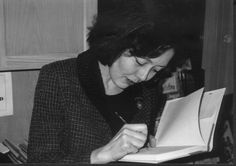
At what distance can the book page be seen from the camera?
49 centimetres

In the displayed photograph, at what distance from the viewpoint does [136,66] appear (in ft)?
1.99

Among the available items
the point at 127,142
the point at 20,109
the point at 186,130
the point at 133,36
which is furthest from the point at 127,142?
the point at 20,109

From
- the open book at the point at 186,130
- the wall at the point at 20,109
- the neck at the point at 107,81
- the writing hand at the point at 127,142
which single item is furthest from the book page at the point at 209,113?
the wall at the point at 20,109

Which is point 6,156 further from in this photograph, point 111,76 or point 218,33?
point 218,33

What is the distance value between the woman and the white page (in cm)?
5

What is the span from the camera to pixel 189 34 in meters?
0.69

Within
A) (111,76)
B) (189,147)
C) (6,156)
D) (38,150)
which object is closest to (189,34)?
(111,76)

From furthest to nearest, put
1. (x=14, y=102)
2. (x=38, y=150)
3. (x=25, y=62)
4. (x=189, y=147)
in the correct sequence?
(x=14, y=102) → (x=25, y=62) → (x=38, y=150) → (x=189, y=147)

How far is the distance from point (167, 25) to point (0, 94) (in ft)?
1.89

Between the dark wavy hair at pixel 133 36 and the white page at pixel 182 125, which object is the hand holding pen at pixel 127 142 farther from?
the dark wavy hair at pixel 133 36

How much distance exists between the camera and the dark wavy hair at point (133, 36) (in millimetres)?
583

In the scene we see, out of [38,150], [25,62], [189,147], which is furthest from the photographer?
[25,62]

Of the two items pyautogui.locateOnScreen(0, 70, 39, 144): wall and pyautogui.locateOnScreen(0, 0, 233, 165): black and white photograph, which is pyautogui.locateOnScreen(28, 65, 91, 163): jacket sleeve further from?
pyautogui.locateOnScreen(0, 70, 39, 144): wall

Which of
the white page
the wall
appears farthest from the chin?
the wall
